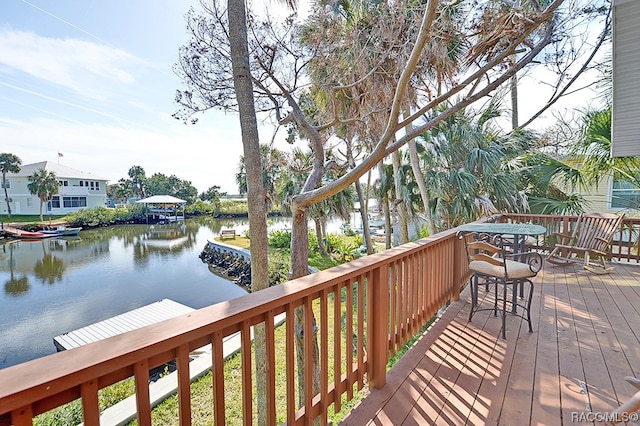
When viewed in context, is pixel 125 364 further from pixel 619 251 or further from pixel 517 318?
pixel 619 251

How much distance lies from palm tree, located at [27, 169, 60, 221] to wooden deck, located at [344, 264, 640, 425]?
3424 centimetres

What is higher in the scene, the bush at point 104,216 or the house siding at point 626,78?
the house siding at point 626,78

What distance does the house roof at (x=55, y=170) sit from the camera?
28766 mm

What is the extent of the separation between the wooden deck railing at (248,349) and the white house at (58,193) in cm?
3623

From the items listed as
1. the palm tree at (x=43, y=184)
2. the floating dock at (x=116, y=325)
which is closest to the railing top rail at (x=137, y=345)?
the floating dock at (x=116, y=325)

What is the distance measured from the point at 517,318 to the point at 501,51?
3.38 metres

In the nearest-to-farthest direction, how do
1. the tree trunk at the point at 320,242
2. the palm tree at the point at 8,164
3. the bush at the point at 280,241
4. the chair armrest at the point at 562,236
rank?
the chair armrest at the point at 562,236, the tree trunk at the point at 320,242, the bush at the point at 280,241, the palm tree at the point at 8,164

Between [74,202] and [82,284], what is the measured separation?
23.5 m

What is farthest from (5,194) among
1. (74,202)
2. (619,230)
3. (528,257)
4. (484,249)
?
(619,230)

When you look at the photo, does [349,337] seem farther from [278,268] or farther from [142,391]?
[278,268]

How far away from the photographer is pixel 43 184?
86.7ft

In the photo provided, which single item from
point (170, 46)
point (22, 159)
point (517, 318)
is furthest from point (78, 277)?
point (22, 159)

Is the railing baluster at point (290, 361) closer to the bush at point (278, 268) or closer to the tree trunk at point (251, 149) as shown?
the tree trunk at point (251, 149)

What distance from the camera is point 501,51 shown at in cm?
412
